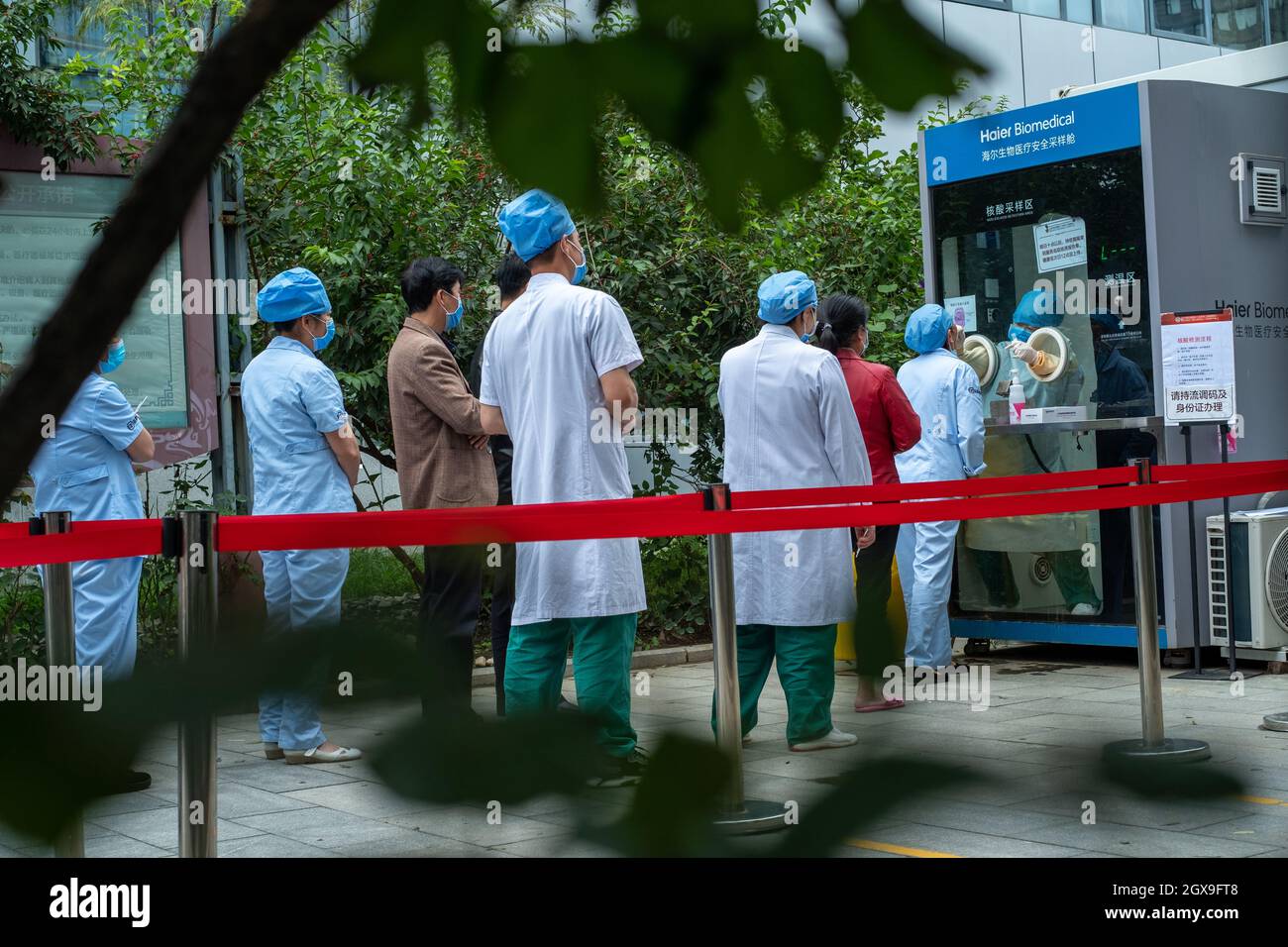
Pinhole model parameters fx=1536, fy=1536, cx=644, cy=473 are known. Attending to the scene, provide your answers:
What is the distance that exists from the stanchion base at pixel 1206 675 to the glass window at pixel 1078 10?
239 inches

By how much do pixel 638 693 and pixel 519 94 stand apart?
0.30 metres

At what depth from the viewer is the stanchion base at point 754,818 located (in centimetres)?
62

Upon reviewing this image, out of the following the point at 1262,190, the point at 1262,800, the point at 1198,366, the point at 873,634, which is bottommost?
the point at 1262,800

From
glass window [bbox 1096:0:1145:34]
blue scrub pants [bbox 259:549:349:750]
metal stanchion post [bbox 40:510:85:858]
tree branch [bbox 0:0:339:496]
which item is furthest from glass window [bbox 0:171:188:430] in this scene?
metal stanchion post [bbox 40:510:85:858]

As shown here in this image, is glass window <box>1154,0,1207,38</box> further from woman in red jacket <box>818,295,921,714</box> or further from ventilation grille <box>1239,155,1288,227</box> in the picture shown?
ventilation grille <box>1239,155,1288,227</box>

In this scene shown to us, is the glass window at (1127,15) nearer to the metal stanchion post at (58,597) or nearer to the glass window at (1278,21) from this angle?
the glass window at (1278,21)

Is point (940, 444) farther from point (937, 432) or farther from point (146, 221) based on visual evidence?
point (146, 221)

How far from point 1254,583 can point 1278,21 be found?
239 inches

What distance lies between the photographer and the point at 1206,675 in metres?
6.62

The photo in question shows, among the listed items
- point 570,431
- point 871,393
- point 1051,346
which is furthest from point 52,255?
point 1051,346

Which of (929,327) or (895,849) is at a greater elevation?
(929,327)

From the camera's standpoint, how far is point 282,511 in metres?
5.16
